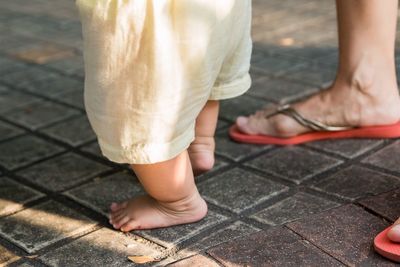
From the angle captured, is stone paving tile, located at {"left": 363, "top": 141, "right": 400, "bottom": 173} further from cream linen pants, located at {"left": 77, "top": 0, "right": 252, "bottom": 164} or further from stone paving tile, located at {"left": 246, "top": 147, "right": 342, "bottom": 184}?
cream linen pants, located at {"left": 77, "top": 0, "right": 252, "bottom": 164}

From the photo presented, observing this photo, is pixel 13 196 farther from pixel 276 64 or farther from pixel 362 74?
pixel 276 64

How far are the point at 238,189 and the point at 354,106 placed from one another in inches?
20.6

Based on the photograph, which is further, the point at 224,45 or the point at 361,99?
the point at 361,99

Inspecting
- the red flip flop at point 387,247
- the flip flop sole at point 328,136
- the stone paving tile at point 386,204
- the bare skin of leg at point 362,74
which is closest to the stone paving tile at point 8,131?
the flip flop sole at point 328,136

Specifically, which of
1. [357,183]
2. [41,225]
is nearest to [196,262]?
[41,225]

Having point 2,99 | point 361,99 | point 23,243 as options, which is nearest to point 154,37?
point 23,243

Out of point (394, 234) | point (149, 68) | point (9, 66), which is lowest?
point (9, 66)

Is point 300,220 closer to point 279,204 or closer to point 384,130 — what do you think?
point 279,204

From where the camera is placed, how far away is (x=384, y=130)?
2225 millimetres

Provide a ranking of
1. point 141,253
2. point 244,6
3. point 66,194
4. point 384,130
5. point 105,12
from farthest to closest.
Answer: point 384,130 < point 66,194 < point 244,6 < point 141,253 < point 105,12

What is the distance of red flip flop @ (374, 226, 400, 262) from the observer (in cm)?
155

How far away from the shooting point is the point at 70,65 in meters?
3.34

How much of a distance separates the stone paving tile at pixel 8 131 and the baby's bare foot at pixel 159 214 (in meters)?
0.83

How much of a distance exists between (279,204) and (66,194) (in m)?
0.58
